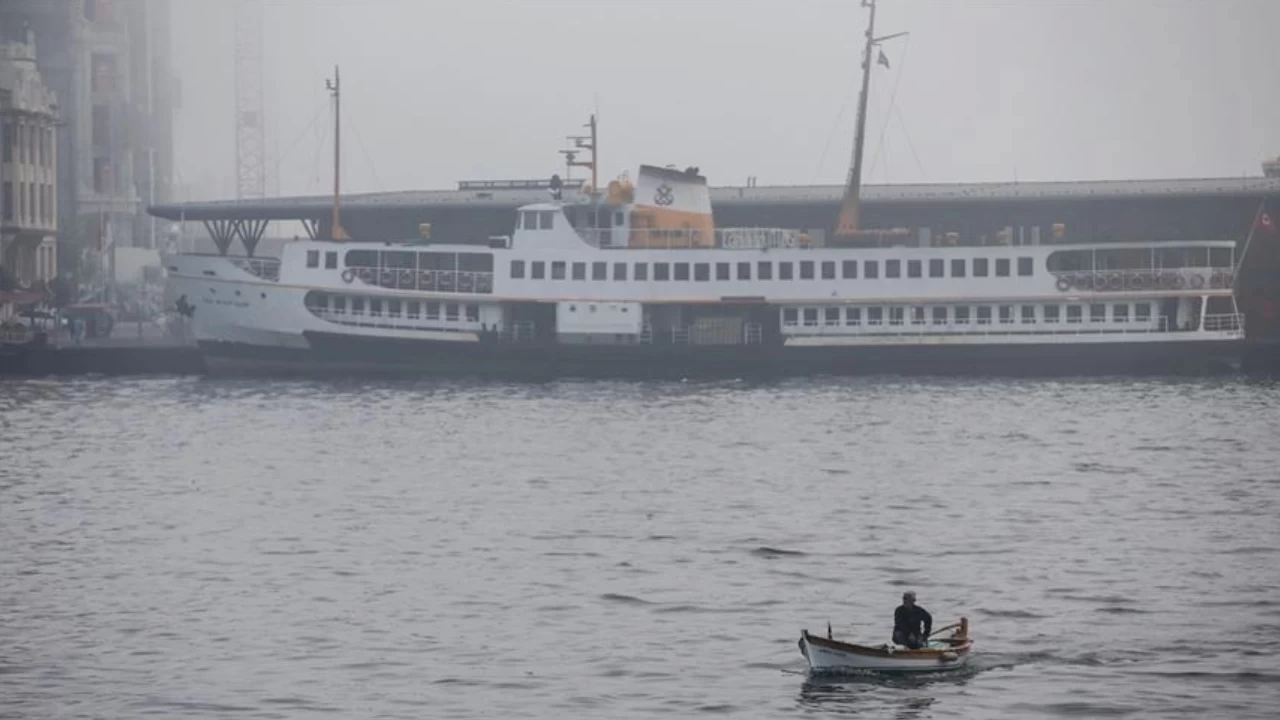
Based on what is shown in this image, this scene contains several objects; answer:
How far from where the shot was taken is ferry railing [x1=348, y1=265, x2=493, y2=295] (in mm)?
105938

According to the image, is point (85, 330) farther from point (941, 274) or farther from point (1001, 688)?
point (1001, 688)

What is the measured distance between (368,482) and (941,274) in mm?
40044

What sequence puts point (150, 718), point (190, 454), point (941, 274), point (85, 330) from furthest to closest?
point (85, 330), point (941, 274), point (190, 454), point (150, 718)

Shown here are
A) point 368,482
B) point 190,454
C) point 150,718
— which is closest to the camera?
point 150,718

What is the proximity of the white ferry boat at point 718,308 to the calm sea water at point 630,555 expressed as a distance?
8.76 meters

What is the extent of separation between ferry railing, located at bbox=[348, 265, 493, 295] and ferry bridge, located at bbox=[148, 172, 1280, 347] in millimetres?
20060

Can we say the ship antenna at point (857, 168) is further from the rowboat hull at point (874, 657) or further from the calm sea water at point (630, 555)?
the rowboat hull at point (874, 657)

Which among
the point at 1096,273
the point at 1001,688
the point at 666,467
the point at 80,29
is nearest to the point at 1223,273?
the point at 1096,273

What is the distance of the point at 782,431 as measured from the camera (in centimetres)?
8425

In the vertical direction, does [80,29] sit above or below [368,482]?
above

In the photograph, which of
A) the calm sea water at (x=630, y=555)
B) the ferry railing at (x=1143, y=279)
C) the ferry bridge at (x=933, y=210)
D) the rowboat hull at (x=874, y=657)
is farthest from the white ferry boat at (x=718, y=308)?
the rowboat hull at (x=874, y=657)

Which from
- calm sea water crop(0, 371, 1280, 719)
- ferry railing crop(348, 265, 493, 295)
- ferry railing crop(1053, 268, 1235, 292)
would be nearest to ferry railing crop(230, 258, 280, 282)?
ferry railing crop(348, 265, 493, 295)

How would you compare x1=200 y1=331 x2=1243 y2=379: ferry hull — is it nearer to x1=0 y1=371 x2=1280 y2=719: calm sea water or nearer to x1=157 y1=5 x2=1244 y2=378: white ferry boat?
x1=157 y1=5 x2=1244 y2=378: white ferry boat

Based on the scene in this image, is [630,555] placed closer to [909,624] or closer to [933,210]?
[909,624]
